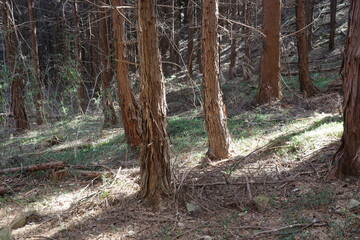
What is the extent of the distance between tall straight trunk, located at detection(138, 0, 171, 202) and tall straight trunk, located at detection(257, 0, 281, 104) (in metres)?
7.63

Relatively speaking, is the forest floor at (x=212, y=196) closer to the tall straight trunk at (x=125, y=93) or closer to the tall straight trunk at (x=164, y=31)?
the tall straight trunk at (x=125, y=93)

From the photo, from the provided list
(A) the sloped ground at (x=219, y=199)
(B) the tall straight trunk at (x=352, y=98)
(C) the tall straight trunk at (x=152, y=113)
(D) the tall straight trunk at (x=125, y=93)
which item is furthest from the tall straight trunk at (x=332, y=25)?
(C) the tall straight trunk at (x=152, y=113)

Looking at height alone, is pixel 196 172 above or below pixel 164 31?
below

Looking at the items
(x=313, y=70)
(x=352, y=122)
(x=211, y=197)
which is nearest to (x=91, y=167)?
(x=211, y=197)

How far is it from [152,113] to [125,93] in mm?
4276

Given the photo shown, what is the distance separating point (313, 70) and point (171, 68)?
38.4 ft

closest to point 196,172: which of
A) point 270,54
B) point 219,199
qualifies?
point 219,199

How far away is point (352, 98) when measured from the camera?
4.84 m

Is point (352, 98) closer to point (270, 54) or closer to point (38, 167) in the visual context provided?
point (38, 167)

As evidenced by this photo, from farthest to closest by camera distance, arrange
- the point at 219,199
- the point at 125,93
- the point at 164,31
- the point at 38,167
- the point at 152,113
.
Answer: the point at 125,93, the point at 38,167, the point at 164,31, the point at 219,199, the point at 152,113

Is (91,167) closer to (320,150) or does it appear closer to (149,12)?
(149,12)

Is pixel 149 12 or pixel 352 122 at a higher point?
pixel 149 12

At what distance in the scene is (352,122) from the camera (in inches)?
192

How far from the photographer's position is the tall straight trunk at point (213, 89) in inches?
280
